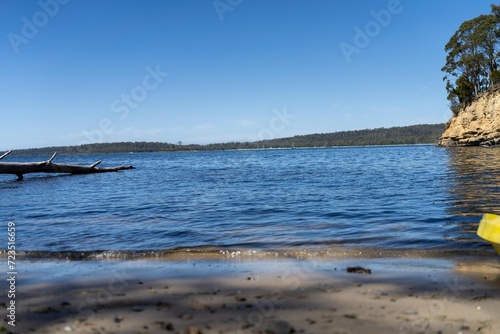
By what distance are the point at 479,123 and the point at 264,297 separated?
75176 mm

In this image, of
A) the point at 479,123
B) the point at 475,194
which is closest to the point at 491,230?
the point at 475,194

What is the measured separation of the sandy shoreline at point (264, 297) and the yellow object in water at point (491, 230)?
19.1 inches

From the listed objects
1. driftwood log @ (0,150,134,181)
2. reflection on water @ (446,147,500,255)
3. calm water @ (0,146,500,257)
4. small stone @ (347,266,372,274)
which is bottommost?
calm water @ (0,146,500,257)

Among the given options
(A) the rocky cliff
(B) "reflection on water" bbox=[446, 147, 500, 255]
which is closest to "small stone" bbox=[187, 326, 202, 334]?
(B) "reflection on water" bbox=[446, 147, 500, 255]

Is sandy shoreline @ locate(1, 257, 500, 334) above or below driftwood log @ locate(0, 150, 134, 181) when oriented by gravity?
below

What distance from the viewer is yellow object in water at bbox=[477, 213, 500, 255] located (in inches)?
254

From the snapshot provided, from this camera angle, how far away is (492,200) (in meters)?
14.6

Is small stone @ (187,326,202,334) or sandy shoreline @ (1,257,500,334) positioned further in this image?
sandy shoreline @ (1,257,500,334)

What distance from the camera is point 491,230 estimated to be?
6551 mm

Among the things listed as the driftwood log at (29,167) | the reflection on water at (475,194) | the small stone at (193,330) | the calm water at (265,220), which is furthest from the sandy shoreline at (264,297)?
the driftwood log at (29,167)

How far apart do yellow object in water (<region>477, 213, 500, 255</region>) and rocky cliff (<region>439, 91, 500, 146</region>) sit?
67115 mm

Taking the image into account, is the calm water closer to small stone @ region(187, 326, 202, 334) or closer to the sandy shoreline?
the sandy shoreline

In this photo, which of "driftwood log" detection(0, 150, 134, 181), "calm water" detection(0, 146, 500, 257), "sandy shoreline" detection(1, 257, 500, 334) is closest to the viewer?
"sandy shoreline" detection(1, 257, 500, 334)

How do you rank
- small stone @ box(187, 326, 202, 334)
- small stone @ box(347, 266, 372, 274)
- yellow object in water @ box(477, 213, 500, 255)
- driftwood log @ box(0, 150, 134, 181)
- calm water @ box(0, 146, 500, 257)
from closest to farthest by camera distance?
small stone @ box(187, 326, 202, 334)
yellow object in water @ box(477, 213, 500, 255)
small stone @ box(347, 266, 372, 274)
calm water @ box(0, 146, 500, 257)
driftwood log @ box(0, 150, 134, 181)
